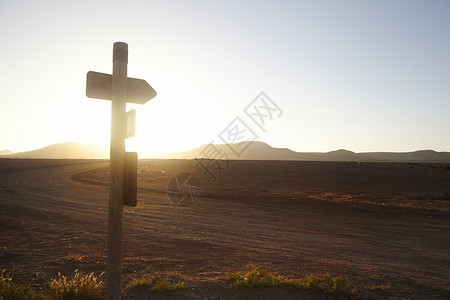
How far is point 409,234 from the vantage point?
12.2 metres

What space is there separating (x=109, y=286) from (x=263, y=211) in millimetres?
14291

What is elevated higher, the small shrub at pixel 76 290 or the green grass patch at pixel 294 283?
the small shrub at pixel 76 290

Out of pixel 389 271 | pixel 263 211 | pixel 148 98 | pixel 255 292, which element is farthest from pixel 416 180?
pixel 148 98

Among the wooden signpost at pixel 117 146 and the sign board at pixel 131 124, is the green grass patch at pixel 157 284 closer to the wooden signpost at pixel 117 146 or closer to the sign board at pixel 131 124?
the wooden signpost at pixel 117 146

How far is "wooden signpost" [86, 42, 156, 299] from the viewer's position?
3674mm

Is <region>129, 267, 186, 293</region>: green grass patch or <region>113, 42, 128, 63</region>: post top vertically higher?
<region>113, 42, 128, 63</region>: post top

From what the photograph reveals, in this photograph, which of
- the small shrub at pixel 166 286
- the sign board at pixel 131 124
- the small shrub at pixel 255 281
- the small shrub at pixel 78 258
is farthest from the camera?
the small shrub at pixel 78 258

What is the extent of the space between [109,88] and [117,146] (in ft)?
2.30

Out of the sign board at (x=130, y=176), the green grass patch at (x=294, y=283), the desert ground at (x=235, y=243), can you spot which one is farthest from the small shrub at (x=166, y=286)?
the sign board at (x=130, y=176)

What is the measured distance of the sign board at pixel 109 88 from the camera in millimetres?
3701

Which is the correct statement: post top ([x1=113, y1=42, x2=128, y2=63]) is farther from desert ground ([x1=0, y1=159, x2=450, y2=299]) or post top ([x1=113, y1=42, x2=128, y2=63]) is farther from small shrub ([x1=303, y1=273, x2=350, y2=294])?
small shrub ([x1=303, y1=273, x2=350, y2=294])

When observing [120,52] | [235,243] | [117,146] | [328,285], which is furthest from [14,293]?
[235,243]

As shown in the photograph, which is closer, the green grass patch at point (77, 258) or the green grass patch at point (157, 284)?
the green grass patch at point (157, 284)

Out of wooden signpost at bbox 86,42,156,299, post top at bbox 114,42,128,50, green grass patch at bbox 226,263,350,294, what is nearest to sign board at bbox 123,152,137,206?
wooden signpost at bbox 86,42,156,299
